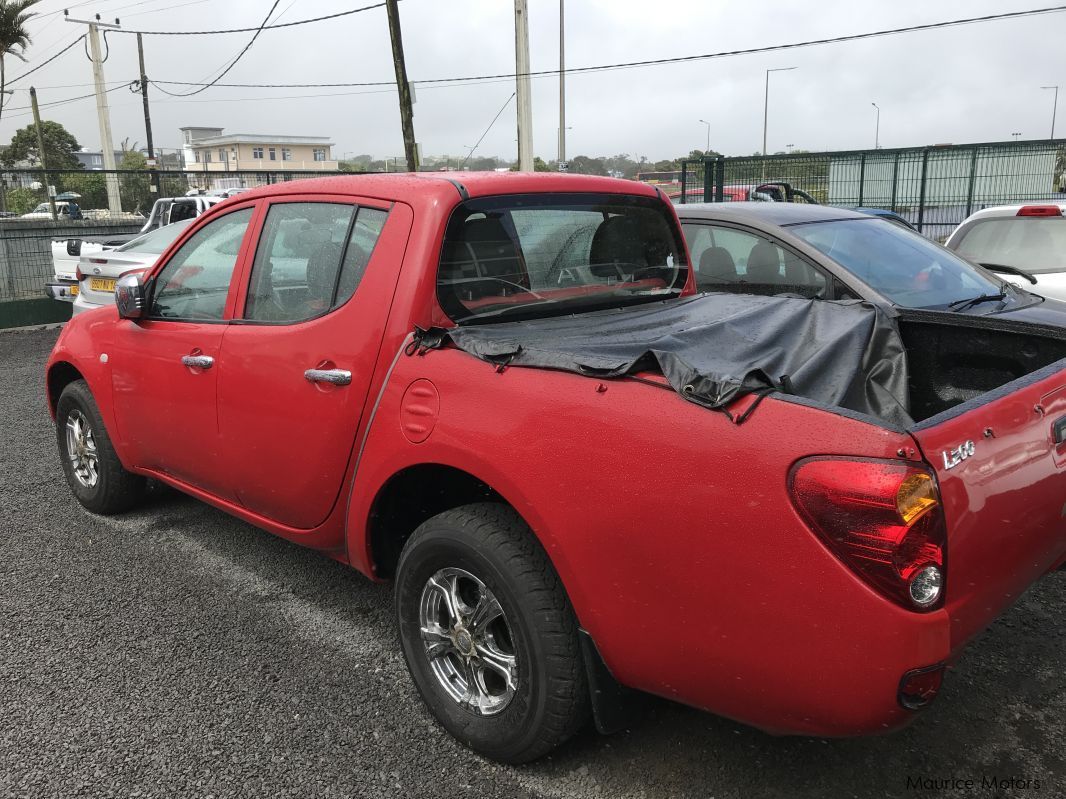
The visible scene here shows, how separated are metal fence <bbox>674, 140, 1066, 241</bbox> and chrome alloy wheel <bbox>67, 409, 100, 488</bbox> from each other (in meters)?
12.6

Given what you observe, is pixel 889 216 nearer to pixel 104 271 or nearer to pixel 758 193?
pixel 758 193

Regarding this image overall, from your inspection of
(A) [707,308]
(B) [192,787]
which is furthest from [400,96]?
(B) [192,787]

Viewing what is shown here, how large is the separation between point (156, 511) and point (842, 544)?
4.16 metres

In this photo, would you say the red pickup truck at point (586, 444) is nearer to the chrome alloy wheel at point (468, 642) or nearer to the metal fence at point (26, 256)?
the chrome alloy wheel at point (468, 642)

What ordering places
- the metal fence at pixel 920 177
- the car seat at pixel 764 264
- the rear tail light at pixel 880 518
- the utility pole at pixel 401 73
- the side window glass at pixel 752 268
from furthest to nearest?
the utility pole at pixel 401 73
the metal fence at pixel 920 177
the car seat at pixel 764 264
the side window glass at pixel 752 268
the rear tail light at pixel 880 518

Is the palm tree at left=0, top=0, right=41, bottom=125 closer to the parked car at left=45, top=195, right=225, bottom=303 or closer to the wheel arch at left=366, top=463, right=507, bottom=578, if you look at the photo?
the parked car at left=45, top=195, right=225, bottom=303

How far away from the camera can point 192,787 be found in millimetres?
2623

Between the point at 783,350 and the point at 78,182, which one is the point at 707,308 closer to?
the point at 783,350

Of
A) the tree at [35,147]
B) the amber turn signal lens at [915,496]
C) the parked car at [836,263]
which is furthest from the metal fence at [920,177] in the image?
the tree at [35,147]

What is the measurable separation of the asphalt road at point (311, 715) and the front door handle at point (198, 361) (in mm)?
1027

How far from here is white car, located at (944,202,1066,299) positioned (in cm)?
663

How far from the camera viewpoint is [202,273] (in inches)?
154

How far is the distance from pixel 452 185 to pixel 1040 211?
219 inches

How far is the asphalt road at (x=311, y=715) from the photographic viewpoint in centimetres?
261
